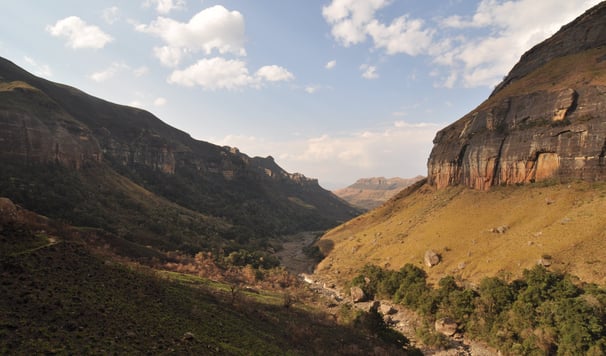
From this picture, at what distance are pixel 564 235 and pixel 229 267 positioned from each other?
4678cm

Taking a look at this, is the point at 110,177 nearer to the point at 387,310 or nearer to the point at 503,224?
the point at 387,310

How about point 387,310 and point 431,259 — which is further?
point 431,259

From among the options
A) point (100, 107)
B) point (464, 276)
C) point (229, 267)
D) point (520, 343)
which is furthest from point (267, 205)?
point (520, 343)

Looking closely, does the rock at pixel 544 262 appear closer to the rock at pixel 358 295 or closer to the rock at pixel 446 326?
the rock at pixel 446 326

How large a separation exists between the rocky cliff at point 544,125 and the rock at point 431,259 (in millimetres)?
21420

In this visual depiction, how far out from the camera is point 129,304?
13.3 meters

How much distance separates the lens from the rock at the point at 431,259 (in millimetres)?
41438

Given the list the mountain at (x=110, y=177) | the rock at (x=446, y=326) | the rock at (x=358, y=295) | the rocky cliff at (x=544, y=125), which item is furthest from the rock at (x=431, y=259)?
the mountain at (x=110, y=177)

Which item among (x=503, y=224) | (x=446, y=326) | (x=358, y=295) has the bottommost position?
(x=358, y=295)

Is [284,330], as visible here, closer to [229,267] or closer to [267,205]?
[229,267]

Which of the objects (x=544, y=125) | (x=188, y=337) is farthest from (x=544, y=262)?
(x=188, y=337)

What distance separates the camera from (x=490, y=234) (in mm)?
41281

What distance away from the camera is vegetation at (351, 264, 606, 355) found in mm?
21741

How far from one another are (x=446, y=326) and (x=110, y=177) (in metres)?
78.4
